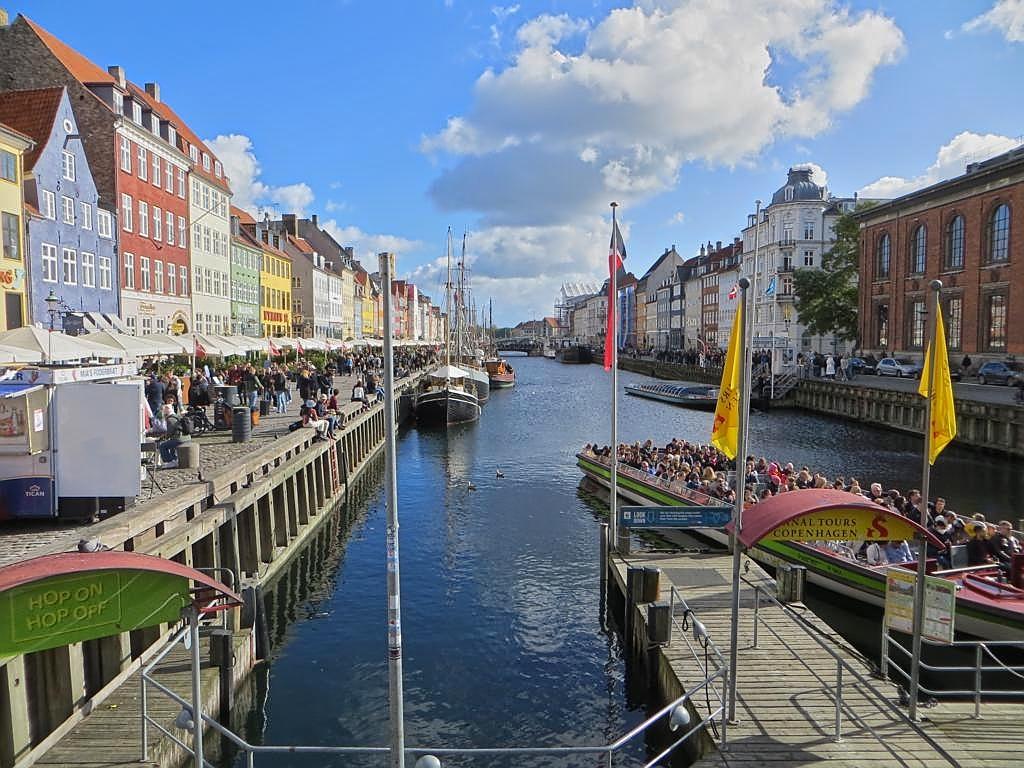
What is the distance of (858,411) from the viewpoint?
54.6 meters

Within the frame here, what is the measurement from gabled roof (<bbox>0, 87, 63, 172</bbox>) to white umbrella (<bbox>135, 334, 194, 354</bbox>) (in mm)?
14624

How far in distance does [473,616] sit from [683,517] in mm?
5306

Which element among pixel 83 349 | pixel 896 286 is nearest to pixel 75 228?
pixel 83 349

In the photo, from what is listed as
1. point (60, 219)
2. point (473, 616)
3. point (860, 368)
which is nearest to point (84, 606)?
point (473, 616)

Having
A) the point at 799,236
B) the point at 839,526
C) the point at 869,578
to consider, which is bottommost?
the point at 869,578

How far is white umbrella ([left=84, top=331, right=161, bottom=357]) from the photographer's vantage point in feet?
69.2

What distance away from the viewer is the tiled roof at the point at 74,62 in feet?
131

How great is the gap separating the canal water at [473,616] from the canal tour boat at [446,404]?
13.4 meters

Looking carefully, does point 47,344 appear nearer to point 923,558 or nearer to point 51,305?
point 51,305

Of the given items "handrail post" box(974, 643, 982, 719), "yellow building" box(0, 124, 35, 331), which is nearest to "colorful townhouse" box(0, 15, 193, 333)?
"yellow building" box(0, 124, 35, 331)

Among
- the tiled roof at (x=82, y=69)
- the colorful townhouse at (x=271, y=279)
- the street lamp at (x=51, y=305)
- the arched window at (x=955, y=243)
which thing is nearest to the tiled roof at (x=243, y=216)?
the colorful townhouse at (x=271, y=279)

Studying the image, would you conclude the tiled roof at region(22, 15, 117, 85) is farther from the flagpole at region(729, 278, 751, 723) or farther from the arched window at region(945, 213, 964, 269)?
the arched window at region(945, 213, 964, 269)

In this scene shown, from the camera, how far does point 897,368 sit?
59219mm

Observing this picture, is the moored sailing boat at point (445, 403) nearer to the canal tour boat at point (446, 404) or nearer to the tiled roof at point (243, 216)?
the canal tour boat at point (446, 404)
